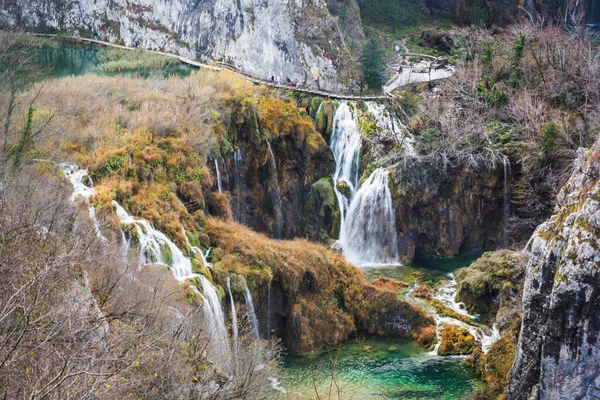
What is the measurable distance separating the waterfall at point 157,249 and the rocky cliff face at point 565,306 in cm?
1150

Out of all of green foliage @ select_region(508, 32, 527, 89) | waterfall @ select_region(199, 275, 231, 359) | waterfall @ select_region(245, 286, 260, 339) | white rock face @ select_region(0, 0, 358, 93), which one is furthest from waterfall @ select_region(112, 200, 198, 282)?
green foliage @ select_region(508, 32, 527, 89)

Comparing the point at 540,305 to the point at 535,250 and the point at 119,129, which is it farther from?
the point at 119,129

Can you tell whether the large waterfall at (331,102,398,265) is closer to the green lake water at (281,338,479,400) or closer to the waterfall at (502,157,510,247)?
the waterfall at (502,157,510,247)

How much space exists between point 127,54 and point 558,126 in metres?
37.5

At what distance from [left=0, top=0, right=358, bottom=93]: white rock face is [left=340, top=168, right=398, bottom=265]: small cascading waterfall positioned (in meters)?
10.9

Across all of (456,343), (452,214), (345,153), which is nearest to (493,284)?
(456,343)

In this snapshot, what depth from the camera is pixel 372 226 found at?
122ft

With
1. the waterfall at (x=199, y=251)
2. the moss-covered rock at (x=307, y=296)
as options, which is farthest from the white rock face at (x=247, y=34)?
the waterfall at (x=199, y=251)

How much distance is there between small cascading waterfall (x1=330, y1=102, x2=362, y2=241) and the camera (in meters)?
38.3

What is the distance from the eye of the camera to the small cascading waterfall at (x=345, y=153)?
3828 centimetres

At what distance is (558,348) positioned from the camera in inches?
786

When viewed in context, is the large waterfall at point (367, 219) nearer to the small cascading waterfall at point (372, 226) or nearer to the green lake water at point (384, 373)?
the small cascading waterfall at point (372, 226)

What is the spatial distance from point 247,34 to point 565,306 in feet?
118

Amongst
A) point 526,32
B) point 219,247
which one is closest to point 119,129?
point 219,247
